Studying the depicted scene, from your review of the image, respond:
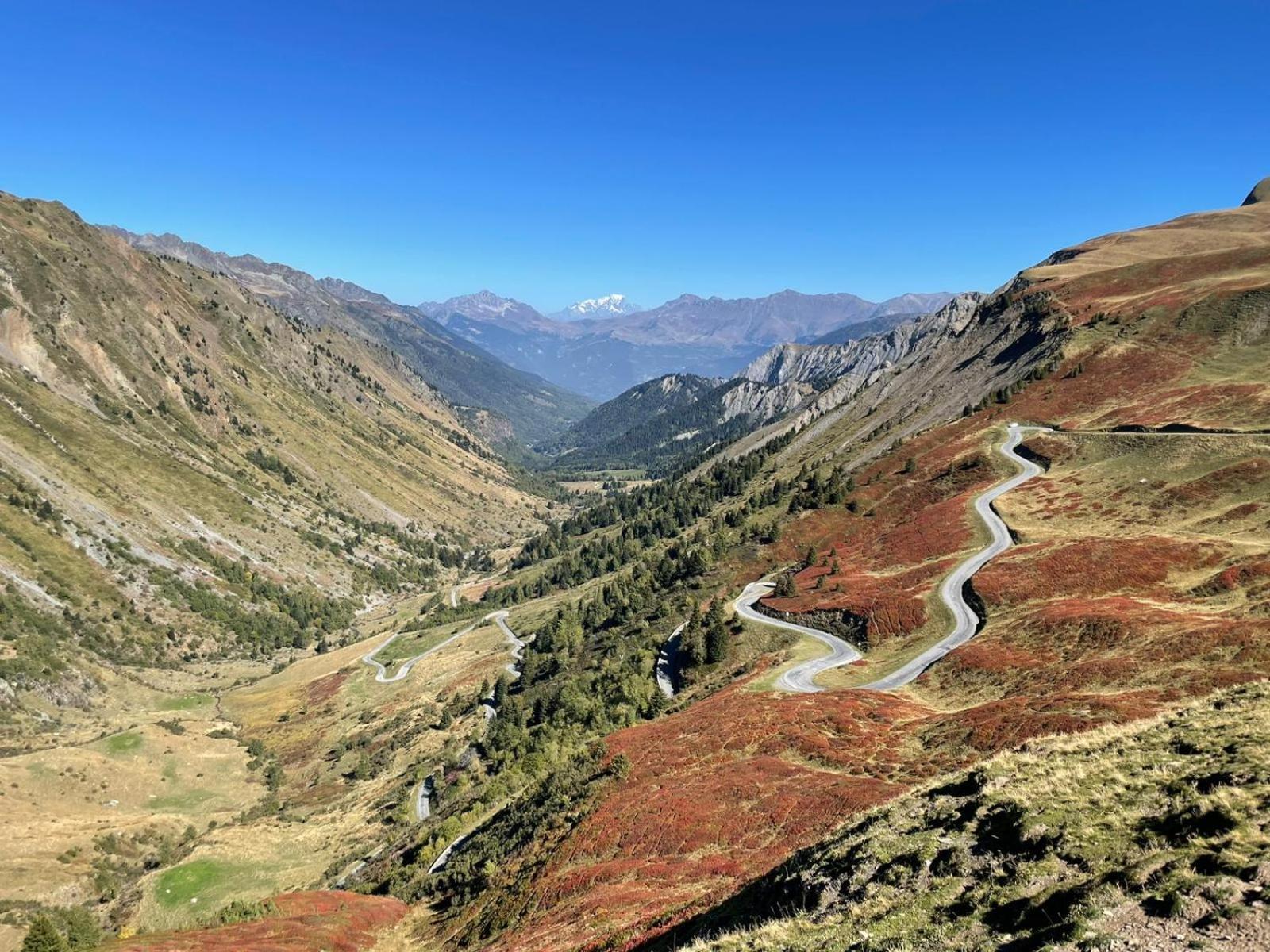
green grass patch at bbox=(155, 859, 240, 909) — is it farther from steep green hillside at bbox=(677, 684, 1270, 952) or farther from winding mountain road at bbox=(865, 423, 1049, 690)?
winding mountain road at bbox=(865, 423, 1049, 690)

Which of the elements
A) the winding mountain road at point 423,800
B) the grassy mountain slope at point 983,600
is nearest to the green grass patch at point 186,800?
the winding mountain road at point 423,800

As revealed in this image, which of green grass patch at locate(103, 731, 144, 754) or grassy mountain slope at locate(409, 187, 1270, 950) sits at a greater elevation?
grassy mountain slope at locate(409, 187, 1270, 950)

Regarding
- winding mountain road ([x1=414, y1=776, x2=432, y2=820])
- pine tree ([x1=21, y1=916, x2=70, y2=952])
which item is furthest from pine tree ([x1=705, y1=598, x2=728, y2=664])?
pine tree ([x1=21, y1=916, x2=70, y2=952])

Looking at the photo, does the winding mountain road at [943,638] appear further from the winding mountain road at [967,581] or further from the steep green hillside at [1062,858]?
the steep green hillside at [1062,858]

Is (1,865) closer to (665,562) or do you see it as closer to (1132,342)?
(665,562)

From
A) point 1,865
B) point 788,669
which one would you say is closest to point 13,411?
point 1,865

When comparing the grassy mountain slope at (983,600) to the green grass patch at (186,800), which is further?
the green grass patch at (186,800)

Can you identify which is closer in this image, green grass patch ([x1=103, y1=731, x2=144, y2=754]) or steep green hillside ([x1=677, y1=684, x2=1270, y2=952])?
steep green hillside ([x1=677, y1=684, x2=1270, y2=952])

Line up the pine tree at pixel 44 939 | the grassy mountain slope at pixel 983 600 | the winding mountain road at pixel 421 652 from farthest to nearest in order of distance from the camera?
the winding mountain road at pixel 421 652 → the grassy mountain slope at pixel 983 600 → the pine tree at pixel 44 939

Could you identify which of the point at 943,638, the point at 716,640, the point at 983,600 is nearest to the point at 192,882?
the point at 716,640
